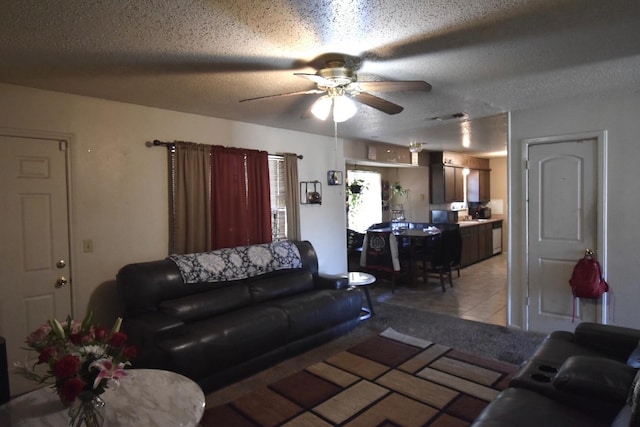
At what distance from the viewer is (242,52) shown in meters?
2.30

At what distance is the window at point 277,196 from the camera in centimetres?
463

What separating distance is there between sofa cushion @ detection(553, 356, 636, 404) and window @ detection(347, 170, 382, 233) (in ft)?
16.8

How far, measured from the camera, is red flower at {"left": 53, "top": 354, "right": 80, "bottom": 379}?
1463mm

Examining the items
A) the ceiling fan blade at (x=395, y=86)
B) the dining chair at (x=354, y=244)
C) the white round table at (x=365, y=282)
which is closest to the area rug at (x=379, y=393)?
the white round table at (x=365, y=282)

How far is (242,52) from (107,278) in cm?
228

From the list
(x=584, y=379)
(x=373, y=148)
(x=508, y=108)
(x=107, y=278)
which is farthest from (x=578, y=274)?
(x=107, y=278)

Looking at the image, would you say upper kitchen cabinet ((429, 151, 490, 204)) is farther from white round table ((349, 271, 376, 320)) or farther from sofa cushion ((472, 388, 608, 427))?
sofa cushion ((472, 388, 608, 427))

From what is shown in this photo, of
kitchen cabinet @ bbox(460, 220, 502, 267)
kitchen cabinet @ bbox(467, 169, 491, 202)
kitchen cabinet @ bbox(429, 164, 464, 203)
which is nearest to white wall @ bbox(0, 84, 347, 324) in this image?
kitchen cabinet @ bbox(429, 164, 464, 203)

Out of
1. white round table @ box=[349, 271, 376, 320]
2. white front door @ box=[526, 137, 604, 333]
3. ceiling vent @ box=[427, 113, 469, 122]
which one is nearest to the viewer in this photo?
white front door @ box=[526, 137, 604, 333]

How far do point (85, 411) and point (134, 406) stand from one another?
Answer: 0.25m

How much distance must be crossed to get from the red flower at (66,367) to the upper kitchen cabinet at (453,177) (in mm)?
6947

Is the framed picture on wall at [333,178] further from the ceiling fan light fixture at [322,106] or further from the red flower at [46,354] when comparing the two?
the red flower at [46,354]

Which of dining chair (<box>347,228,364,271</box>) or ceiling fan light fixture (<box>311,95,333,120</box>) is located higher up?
ceiling fan light fixture (<box>311,95,333,120</box>)

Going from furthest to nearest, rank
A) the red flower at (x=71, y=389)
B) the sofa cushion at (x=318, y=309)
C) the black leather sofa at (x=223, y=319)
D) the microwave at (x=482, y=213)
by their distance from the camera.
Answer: the microwave at (x=482, y=213) → the sofa cushion at (x=318, y=309) → the black leather sofa at (x=223, y=319) → the red flower at (x=71, y=389)
